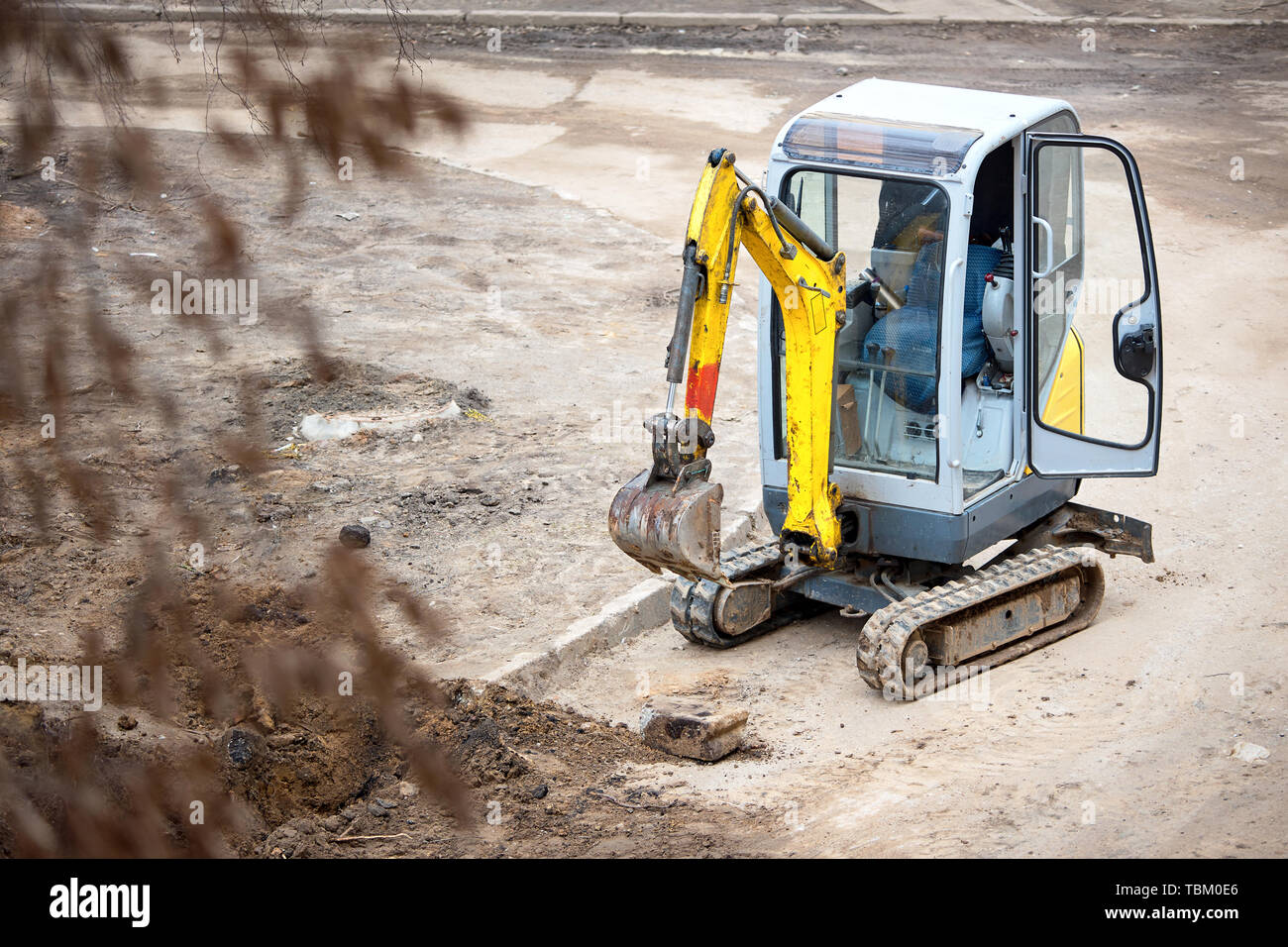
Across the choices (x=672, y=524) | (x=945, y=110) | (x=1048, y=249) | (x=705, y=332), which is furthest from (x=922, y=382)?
(x=672, y=524)

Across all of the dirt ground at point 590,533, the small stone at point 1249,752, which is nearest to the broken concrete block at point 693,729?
the dirt ground at point 590,533

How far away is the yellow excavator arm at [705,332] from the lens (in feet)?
17.7

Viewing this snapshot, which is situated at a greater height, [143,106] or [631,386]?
[143,106]

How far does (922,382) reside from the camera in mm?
6402

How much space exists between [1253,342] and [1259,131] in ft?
22.5

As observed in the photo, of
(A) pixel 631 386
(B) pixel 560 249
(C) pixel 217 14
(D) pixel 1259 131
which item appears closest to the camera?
(C) pixel 217 14

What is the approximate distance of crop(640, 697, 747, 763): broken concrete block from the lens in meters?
5.81

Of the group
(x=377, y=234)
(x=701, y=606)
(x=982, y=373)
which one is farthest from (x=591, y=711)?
(x=377, y=234)

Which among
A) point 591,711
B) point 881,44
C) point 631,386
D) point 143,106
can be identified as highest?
point 881,44

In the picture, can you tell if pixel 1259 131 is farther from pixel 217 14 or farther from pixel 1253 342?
pixel 217 14

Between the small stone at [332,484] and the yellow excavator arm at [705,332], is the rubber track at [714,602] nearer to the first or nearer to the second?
the yellow excavator arm at [705,332]

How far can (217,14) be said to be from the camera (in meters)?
2.07

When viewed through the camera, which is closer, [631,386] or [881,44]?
[631,386]

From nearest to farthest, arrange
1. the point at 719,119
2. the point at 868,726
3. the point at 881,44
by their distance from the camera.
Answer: the point at 868,726, the point at 719,119, the point at 881,44
